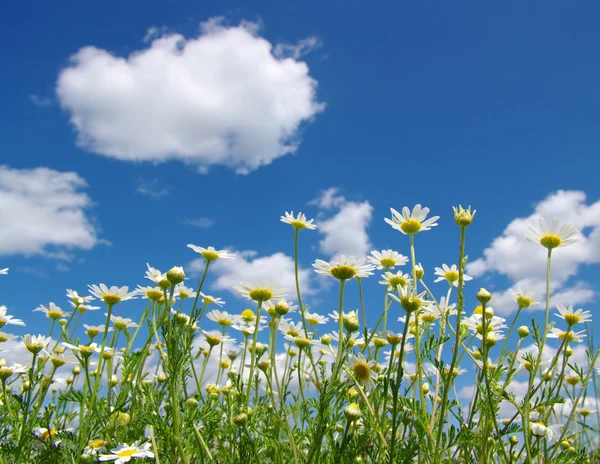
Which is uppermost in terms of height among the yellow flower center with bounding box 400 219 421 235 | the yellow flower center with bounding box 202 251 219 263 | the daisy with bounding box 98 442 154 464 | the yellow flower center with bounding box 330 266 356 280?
the yellow flower center with bounding box 400 219 421 235

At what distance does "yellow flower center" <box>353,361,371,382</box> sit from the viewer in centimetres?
270

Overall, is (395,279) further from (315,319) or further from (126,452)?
(126,452)

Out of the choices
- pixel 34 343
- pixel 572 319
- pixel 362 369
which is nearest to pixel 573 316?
pixel 572 319

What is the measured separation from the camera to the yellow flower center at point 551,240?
300 cm

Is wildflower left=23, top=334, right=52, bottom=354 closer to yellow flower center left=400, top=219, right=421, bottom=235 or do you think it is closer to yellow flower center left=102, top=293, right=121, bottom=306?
yellow flower center left=102, top=293, right=121, bottom=306

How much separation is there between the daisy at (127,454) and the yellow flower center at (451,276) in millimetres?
2146

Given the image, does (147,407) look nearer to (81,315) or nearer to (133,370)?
(133,370)

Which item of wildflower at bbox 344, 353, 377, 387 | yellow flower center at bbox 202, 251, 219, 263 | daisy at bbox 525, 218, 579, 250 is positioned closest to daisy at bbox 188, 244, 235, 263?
yellow flower center at bbox 202, 251, 219, 263

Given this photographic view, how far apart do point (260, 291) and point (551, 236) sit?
1702mm

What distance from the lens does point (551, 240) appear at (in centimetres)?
301

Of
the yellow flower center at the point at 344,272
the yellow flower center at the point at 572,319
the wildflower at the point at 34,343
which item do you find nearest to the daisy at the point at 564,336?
the yellow flower center at the point at 572,319

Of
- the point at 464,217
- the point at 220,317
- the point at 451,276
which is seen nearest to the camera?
the point at 464,217

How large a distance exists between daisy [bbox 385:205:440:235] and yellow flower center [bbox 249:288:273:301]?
826 mm

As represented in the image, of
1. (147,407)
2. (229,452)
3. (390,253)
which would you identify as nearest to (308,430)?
(229,452)
